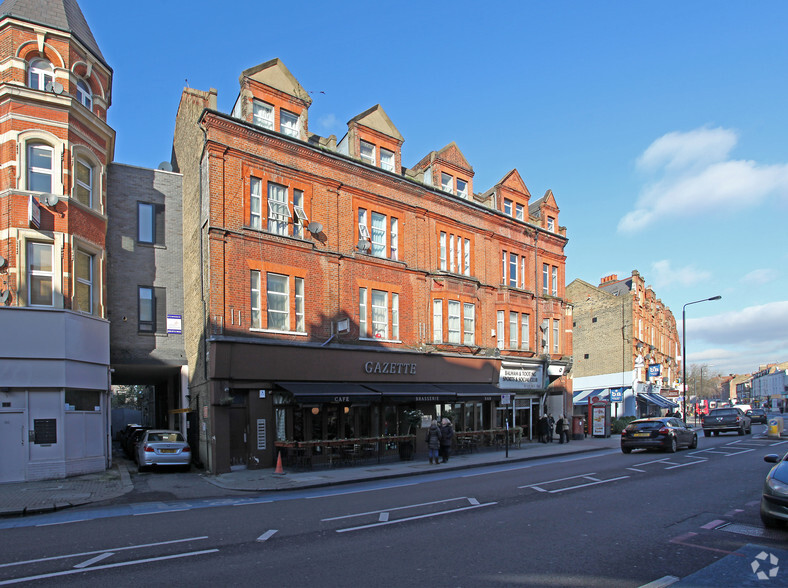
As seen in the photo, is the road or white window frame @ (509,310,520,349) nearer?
the road

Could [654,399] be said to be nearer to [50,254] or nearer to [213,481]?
[213,481]

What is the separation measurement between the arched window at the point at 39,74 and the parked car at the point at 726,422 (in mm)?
35912

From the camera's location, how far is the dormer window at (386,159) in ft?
82.5

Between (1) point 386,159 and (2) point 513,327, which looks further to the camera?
(2) point 513,327

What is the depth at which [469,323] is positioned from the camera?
1085 inches

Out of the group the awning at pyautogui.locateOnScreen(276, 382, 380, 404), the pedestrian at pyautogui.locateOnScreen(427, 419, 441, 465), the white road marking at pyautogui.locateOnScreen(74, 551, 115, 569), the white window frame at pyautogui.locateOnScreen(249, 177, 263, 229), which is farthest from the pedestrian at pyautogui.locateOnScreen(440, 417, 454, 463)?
the white road marking at pyautogui.locateOnScreen(74, 551, 115, 569)

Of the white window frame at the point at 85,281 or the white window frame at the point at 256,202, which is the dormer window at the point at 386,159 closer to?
the white window frame at the point at 256,202

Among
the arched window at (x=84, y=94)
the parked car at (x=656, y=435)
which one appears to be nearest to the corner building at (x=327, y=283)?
the arched window at (x=84, y=94)

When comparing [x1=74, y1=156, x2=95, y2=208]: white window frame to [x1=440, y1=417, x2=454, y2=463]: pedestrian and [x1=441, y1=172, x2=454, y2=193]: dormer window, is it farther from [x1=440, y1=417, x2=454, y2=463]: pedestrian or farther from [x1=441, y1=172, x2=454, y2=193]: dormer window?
[x1=441, y1=172, x2=454, y2=193]: dormer window

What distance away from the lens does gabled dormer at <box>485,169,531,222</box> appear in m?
30.8

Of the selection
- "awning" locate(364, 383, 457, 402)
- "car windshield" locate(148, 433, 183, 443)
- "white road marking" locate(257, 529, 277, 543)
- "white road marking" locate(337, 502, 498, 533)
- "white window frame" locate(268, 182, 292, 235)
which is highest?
"white window frame" locate(268, 182, 292, 235)

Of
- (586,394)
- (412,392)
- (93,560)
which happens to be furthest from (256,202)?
(586,394)

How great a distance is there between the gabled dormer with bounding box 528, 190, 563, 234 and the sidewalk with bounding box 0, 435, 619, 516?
15.7m

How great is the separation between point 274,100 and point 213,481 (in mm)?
13531
